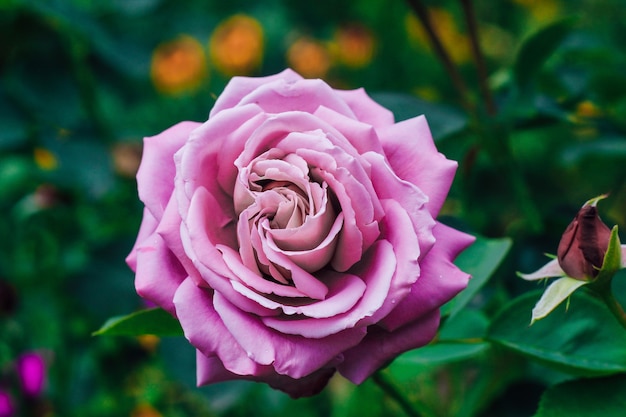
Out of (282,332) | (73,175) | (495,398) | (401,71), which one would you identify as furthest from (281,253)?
(401,71)

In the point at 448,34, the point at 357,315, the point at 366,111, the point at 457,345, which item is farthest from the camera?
the point at 448,34

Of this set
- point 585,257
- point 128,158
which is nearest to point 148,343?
point 128,158

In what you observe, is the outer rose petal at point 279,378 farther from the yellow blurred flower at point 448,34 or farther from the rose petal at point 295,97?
the yellow blurred flower at point 448,34

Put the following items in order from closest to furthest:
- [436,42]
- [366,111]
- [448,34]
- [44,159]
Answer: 1. [366,111]
2. [436,42]
3. [44,159]
4. [448,34]

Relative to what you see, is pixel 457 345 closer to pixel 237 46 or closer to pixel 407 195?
pixel 407 195

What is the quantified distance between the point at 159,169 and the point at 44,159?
0.74 m

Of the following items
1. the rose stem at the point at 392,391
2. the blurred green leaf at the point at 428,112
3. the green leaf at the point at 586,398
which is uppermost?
the blurred green leaf at the point at 428,112

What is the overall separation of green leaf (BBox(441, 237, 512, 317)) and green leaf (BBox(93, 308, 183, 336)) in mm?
196

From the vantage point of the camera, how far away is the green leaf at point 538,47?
68 cm

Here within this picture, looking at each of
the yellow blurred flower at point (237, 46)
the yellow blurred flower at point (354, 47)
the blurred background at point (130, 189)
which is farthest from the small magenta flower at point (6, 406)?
the yellow blurred flower at point (354, 47)

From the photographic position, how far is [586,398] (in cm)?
50

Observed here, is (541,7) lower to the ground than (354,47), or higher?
higher

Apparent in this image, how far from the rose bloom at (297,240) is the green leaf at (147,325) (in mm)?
56

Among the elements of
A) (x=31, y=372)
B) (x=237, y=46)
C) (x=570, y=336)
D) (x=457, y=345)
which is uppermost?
(x=570, y=336)
